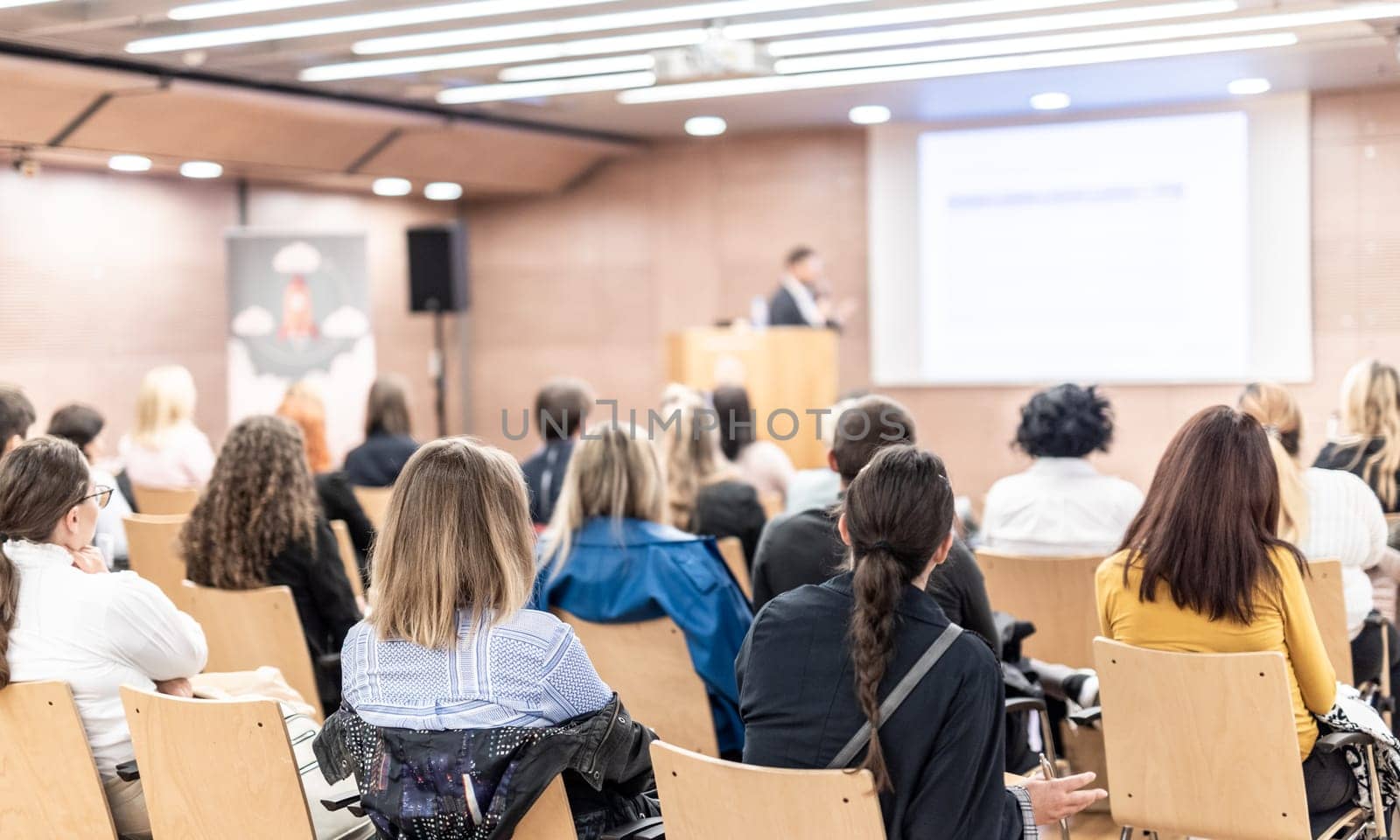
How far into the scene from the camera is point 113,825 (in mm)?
2852

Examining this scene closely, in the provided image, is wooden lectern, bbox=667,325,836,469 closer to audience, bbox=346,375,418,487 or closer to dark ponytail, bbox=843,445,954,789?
audience, bbox=346,375,418,487

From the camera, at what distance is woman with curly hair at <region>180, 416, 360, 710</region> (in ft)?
13.0

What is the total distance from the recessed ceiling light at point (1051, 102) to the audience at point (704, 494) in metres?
4.38

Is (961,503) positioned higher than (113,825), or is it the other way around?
(961,503)

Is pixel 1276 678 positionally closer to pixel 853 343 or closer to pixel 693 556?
pixel 693 556

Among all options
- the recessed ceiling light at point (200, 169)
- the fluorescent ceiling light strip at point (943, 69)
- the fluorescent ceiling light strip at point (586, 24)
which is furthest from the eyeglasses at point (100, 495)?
the recessed ceiling light at point (200, 169)

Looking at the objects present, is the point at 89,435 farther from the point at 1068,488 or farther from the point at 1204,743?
the point at 1204,743

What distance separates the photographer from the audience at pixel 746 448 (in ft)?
19.1

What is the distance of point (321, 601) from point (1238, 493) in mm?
2540

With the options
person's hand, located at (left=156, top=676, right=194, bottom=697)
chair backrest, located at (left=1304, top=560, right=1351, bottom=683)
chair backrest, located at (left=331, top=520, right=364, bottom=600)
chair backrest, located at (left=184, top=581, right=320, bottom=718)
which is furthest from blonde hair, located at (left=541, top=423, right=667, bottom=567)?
chair backrest, located at (left=1304, top=560, right=1351, bottom=683)

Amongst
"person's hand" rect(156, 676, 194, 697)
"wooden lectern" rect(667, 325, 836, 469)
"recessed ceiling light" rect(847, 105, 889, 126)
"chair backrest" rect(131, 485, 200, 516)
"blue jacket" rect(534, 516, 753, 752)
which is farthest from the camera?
"recessed ceiling light" rect(847, 105, 889, 126)

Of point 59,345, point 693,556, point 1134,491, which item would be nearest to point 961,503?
point 1134,491

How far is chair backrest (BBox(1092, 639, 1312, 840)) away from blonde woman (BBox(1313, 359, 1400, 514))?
269 cm

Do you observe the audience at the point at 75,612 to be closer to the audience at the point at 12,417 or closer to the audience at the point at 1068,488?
the audience at the point at 12,417
